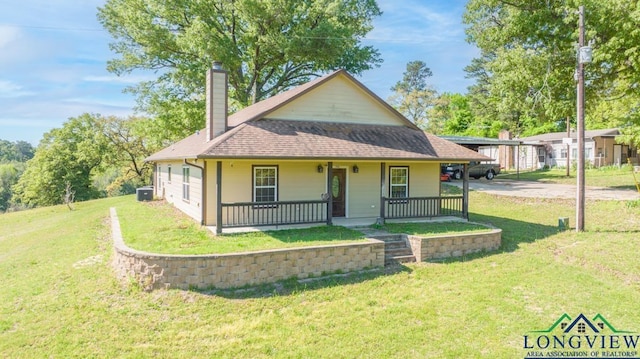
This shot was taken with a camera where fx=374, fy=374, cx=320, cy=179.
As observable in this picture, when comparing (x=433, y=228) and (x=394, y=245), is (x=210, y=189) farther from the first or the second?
(x=433, y=228)

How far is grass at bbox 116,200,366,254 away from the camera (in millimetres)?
9211

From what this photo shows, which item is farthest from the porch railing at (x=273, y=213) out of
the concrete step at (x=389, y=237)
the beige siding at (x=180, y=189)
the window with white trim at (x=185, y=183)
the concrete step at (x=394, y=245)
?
the window with white trim at (x=185, y=183)

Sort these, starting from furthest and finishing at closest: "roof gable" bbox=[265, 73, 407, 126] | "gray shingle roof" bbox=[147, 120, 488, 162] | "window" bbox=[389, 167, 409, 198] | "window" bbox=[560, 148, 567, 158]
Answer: "window" bbox=[560, 148, 567, 158]
"window" bbox=[389, 167, 409, 198]
"roof gable" bbox=[265, 73, 407, 126]
"gray shingle roof" bbox=[147, 120, 488, 162]

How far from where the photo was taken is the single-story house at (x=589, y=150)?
3294cm

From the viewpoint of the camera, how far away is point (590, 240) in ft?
37.7

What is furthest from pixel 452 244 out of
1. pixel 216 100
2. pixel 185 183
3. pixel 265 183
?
pixel 185 183

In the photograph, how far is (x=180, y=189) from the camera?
16.7m

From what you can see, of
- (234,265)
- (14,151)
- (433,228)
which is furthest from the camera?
(14,151)

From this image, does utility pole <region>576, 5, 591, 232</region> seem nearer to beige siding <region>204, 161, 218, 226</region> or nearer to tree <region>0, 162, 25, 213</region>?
beige siding <region>204, 161, 218, 226</region>

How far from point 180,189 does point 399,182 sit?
9.58m

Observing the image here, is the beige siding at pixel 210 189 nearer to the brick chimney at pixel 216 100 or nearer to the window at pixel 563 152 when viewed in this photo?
the brick chimney at pixel 216 100

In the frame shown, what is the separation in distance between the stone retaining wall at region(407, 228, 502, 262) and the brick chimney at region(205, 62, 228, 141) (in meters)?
7.35

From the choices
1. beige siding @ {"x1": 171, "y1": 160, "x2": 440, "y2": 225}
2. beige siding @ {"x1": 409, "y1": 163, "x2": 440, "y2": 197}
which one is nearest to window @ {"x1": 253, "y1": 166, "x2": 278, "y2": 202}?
beige siding @ {"x1": 171, "y1": 160, "x2": 440, "y2": 225}

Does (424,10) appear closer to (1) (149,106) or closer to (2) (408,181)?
(2) (408,181)
